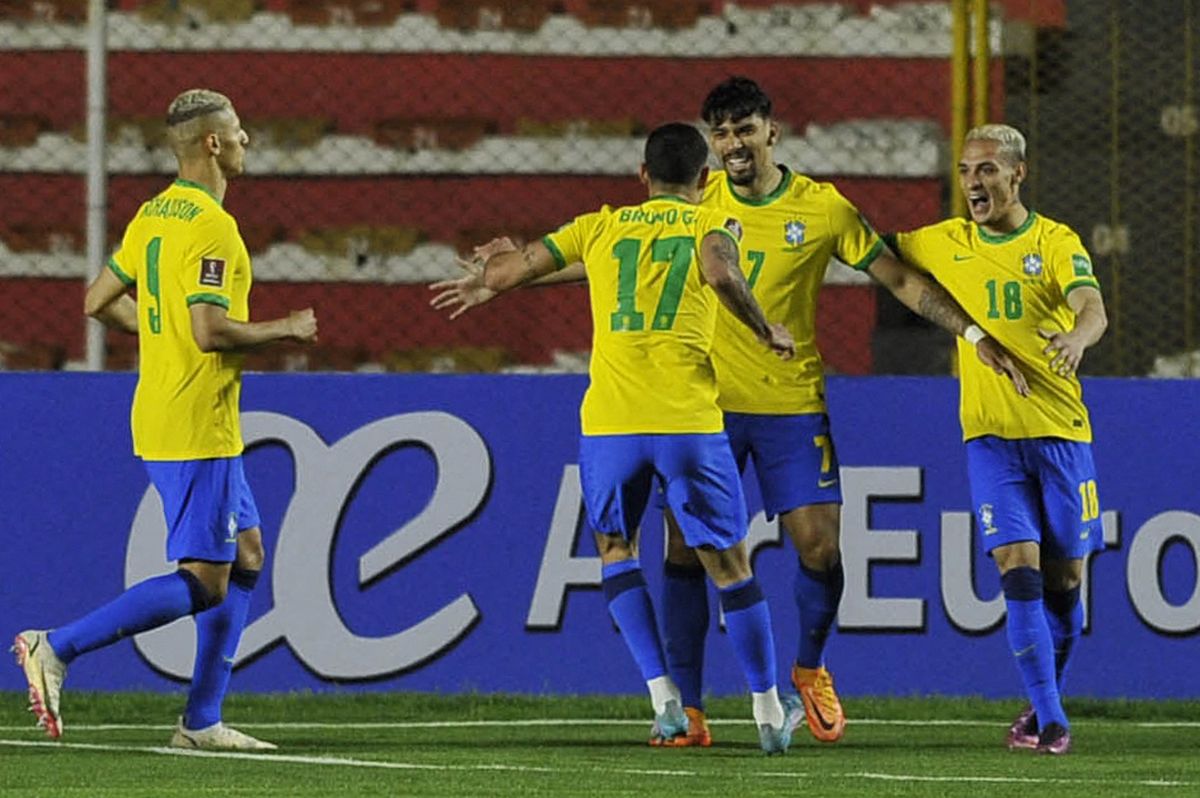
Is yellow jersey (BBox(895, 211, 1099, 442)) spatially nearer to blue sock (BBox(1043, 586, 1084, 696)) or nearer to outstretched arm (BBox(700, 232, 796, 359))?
blue sock (BBox(1043, 586, 1084, 696))

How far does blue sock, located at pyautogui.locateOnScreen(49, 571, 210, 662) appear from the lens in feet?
21.5

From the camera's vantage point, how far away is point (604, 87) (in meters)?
13.1

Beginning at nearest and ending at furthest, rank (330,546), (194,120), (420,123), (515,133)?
(194,120)
(330,546)
(420,123)
(515,133)

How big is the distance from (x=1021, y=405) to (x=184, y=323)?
228cm

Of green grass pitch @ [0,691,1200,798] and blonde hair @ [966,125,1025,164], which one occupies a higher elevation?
blonde hair @ [966,125,1025,164]

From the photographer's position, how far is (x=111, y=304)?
7.07m

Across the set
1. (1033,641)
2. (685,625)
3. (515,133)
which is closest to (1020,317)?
(1033,641)

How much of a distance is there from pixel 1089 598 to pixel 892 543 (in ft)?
2.20

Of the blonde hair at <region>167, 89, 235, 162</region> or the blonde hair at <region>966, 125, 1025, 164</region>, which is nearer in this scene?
the blonde hair at <region>167, 89, 235, 162</region>

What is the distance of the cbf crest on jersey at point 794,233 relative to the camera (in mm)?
7418

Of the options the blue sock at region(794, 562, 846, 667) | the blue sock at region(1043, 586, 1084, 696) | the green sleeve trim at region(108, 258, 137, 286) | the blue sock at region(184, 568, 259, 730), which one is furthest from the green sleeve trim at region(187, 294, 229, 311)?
the blue sock at region(1043, 586, 1084, 696)

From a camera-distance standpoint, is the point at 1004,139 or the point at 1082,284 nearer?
the point at 1082,284

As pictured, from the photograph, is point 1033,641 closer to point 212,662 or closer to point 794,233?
point 794,233

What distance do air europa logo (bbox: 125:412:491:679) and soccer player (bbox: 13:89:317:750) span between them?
4.92 feet
